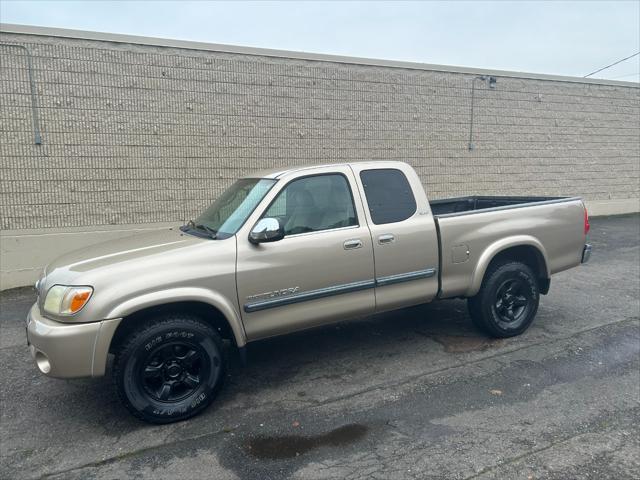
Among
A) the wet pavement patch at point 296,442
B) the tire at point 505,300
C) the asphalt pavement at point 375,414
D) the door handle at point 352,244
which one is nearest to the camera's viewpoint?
the asphalt pavement at point 375,414

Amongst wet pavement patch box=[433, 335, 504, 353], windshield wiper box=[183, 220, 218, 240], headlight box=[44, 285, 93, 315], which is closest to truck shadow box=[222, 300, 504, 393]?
wet pavement patch box=[433, 335, 504, 353]

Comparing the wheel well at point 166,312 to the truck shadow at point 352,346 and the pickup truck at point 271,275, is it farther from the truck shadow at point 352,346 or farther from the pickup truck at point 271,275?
the truck shadow at point 352,346

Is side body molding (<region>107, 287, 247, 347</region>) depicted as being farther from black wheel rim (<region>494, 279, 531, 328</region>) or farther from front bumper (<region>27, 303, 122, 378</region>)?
black wheel rim (<region>494, 279, 531, 328</region>)

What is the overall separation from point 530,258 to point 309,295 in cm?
276

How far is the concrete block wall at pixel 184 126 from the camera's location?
7633mm

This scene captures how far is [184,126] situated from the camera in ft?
27.9

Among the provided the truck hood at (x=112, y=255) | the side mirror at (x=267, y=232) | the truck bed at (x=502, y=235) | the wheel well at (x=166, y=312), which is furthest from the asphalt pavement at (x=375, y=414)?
the side mirror at (x=267, y=232)

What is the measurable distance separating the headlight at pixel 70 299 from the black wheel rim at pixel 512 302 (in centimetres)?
388

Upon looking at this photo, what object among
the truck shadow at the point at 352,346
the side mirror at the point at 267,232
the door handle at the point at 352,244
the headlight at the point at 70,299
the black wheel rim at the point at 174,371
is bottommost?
the truck shadow at the point at 352,346

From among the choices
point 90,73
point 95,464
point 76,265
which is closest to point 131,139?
point 90,73

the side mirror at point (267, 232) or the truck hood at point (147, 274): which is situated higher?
the side mirror at point (267, 232)

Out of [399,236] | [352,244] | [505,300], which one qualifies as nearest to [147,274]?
[352,244]

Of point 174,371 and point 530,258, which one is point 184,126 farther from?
point 530,258

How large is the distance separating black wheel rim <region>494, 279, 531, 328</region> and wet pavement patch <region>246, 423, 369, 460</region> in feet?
7.74
